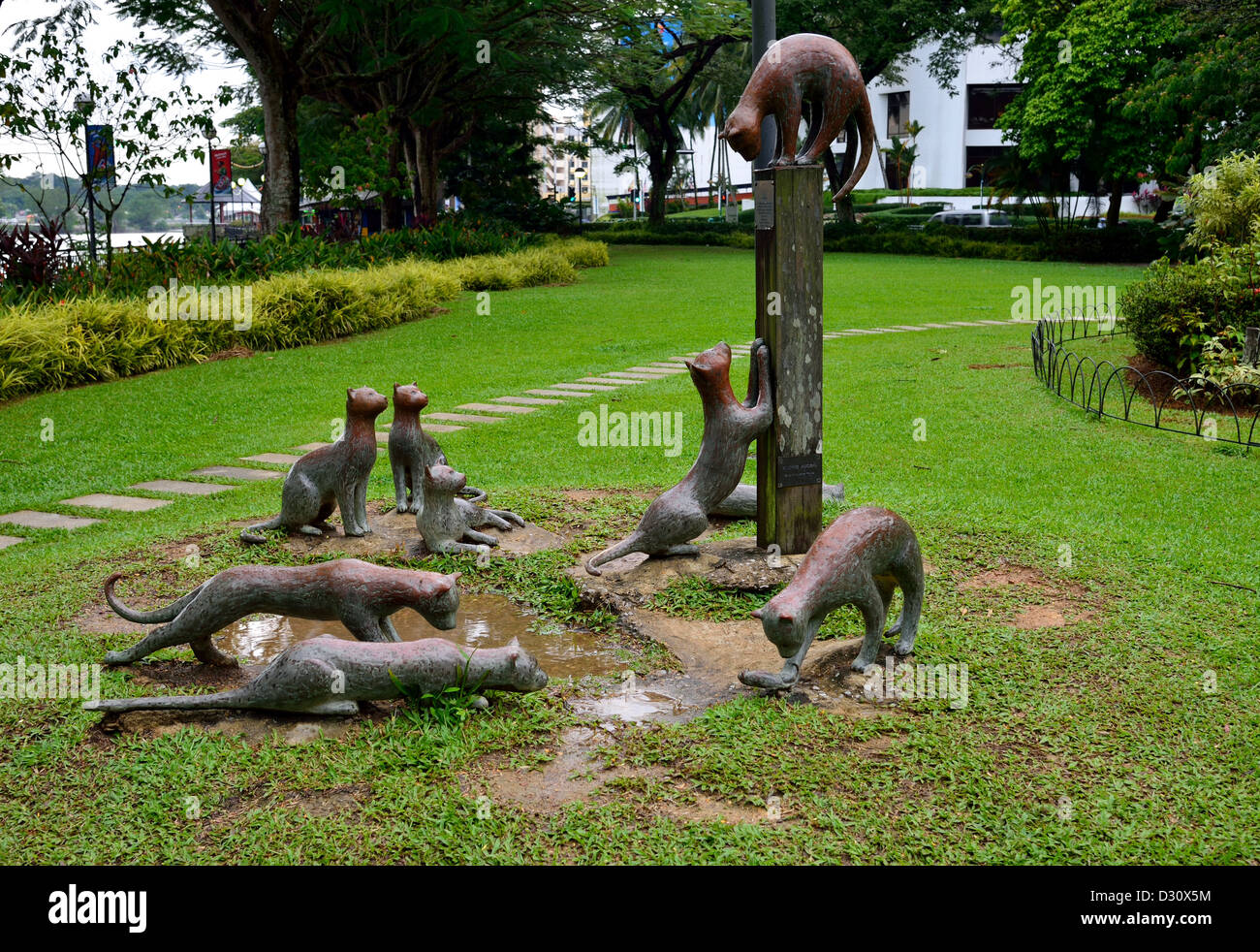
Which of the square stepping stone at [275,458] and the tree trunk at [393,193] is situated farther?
the tree trunk at [393,193]

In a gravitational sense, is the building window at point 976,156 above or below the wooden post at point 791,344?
above

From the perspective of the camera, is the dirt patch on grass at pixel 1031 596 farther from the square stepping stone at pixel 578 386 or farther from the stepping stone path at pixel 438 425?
the square stepping stone at pixel 578 386

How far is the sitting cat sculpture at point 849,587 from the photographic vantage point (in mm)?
4320

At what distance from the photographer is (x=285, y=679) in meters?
4.27

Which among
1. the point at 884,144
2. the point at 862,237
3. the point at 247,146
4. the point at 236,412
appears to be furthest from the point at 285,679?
the point at 884,144

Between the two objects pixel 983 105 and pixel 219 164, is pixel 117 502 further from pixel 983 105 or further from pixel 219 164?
pixel 983 105

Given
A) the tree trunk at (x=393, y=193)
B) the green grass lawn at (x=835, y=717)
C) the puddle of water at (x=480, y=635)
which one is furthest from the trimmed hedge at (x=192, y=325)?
the puddle of water at (x=480, y=635)

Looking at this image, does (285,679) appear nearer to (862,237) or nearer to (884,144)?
(862,237)

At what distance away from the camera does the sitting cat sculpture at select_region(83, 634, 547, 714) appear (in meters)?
4.27

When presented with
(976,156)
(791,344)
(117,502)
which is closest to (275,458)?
(117,502)

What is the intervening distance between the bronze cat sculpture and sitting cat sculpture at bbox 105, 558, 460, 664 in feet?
9.12

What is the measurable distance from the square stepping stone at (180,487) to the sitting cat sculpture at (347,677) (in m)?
4.13
